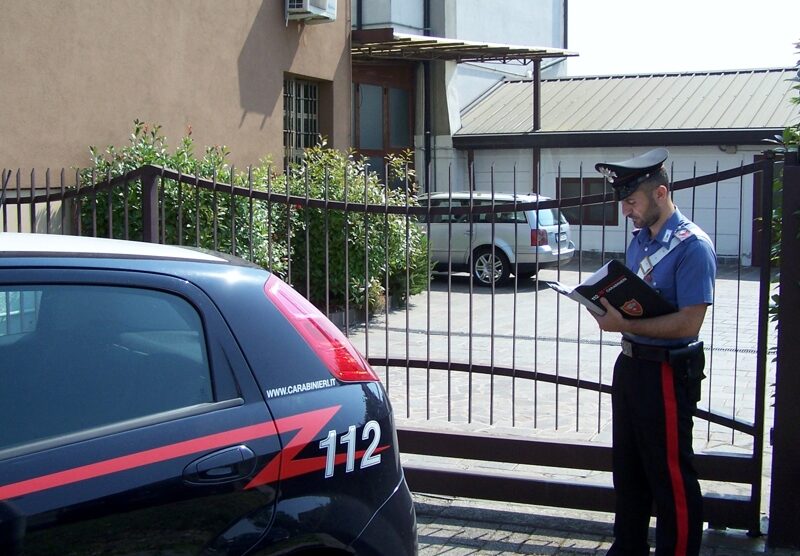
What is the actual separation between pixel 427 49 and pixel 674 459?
17255 millimetres

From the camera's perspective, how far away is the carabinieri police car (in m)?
2.48

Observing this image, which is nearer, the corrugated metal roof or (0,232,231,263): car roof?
(0,232,231,263): car roof

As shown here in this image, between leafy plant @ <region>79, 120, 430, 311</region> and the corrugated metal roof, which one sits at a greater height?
the corrugated metal roof

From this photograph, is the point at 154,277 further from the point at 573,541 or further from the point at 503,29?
the point at 503,29

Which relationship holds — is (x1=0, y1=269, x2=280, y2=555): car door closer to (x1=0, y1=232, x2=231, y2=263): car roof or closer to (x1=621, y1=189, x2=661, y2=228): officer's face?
(x1=0, y1=232, x2=231, y2=263): car roof

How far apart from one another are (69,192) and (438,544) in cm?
296

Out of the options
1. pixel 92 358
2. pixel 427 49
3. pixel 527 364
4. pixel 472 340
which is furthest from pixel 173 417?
pixel 427 49

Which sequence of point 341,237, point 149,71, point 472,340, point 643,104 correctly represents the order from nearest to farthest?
point 472,340 → point 149,71 → point 341,237 → point 643,104

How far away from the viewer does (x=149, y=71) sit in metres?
11.0

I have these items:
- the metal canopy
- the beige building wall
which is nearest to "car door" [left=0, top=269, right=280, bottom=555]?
the beige building wall

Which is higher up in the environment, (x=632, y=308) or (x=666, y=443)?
(x=632, y=308)

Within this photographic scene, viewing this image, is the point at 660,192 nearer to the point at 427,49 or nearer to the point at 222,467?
the point at 222,467

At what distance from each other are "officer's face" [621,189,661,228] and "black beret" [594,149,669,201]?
3 centimetres

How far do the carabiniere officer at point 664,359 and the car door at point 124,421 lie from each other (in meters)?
1.81
